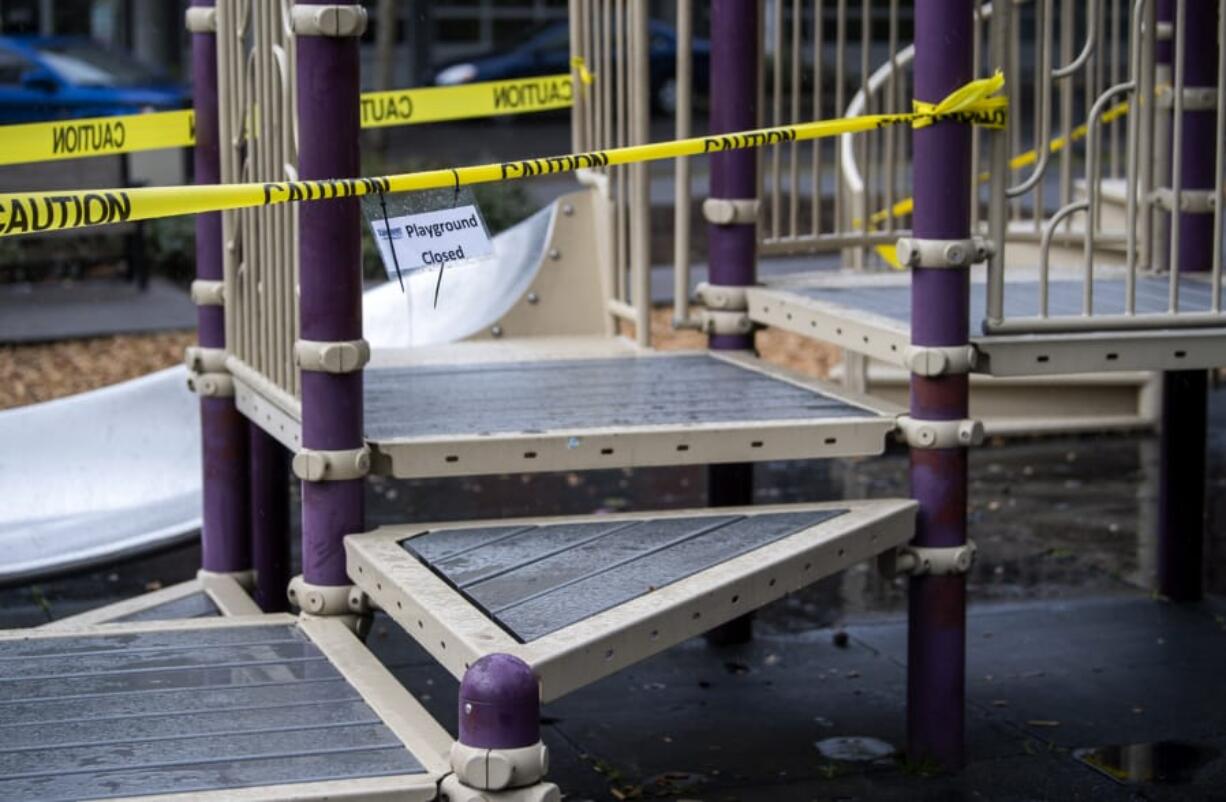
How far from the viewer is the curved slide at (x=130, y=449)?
7.11 metres

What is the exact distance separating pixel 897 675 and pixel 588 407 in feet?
4.67

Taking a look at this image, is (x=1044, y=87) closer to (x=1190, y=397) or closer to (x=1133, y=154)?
(x=1133, y=154)

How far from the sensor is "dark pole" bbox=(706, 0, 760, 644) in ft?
19.7

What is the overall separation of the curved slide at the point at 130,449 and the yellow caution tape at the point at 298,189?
1.89 meters

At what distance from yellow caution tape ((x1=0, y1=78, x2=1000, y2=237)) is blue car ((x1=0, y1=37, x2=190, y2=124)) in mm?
13442

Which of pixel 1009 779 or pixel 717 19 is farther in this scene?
pixel 717 19

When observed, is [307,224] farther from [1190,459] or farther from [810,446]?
[1190,459]

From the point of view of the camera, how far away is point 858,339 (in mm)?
5426

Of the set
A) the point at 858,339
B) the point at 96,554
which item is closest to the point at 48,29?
the point at 96,554

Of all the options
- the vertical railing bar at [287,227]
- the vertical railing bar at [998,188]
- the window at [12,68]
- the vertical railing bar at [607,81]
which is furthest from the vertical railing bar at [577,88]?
the window at [12,68]

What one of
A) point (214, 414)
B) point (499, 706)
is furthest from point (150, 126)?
point (499, 706)

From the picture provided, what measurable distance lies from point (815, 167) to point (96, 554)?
295 centimetres

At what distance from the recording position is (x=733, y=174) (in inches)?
244

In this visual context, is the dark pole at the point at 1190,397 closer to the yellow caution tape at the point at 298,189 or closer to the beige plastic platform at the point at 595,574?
the yellow caution tape at the point at 298,189
